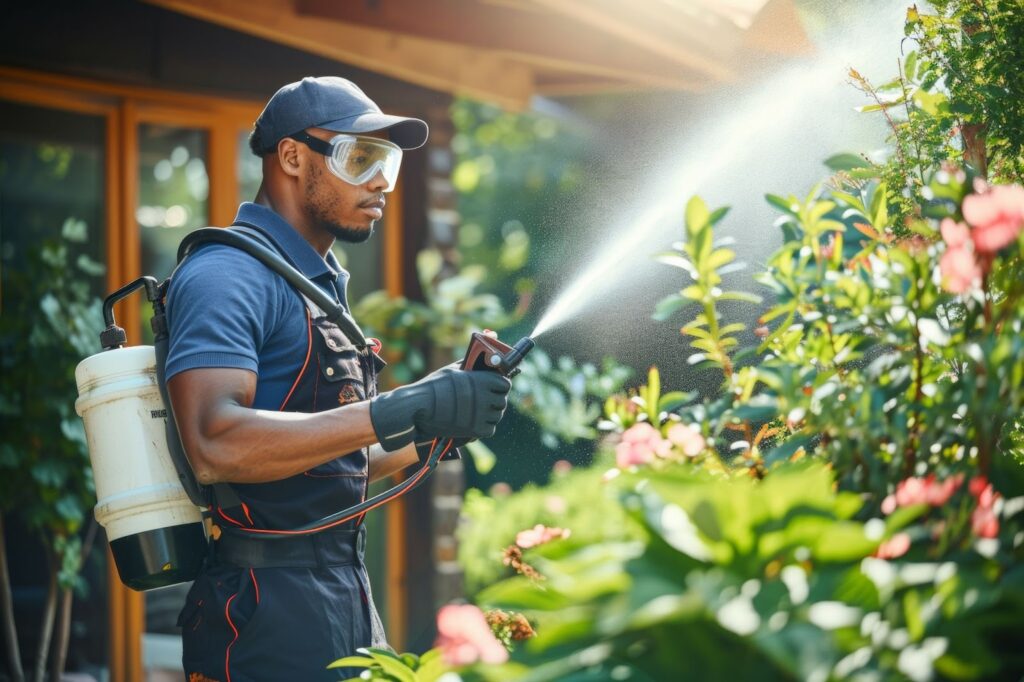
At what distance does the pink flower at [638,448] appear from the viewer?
A: 5.13 ft

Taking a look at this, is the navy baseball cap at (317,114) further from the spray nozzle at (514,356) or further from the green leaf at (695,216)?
the green leaf at (695,216)

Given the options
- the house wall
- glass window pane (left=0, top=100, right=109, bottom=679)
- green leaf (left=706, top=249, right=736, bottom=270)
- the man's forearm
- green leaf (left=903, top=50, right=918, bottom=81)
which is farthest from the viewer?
glass window pane (left=0, top=100, right=109, bottom=679)

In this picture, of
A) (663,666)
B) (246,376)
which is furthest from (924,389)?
(246,376)

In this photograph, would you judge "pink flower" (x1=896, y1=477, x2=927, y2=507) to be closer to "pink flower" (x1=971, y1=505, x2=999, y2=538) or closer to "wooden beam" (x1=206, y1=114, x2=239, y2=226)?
"pink flower" (x1=971, y1=505, x2=999, y2=538)

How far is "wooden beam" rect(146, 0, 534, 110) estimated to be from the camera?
13.8ft

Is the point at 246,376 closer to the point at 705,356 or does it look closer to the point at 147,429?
the point at 147,429

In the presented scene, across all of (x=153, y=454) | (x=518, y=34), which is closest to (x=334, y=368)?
(x=153, y=454)

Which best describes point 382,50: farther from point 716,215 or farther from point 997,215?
point 997,215

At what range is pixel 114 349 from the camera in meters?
2.30

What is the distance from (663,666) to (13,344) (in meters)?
3.57

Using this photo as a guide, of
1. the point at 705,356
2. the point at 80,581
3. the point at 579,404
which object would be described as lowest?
the point at 80,581

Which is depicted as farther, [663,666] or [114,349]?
[114,349]

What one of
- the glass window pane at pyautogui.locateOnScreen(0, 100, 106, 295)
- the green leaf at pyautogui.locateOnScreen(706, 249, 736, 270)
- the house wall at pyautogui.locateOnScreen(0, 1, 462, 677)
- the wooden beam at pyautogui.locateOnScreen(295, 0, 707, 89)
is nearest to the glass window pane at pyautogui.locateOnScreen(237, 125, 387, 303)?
the house wall at pyautogui.locateOnScreen(0, 1, 462, 677)

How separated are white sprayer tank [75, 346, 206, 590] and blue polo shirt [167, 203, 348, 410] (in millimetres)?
156
